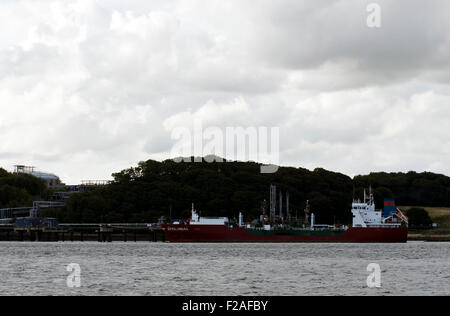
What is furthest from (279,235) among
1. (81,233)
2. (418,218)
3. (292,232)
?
(418,218)

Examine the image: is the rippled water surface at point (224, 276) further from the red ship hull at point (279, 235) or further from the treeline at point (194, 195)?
the treeline at point (194, 195)

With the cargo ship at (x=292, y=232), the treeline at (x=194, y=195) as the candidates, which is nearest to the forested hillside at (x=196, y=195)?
the treeline at (x=194, y=195)

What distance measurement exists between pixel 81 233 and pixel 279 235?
47529mm

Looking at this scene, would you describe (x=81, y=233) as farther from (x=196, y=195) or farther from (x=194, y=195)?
(x=196, y=195)

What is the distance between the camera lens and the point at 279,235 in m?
137

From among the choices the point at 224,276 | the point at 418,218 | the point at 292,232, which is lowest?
the point at 224,276

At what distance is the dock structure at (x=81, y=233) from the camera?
15612cm

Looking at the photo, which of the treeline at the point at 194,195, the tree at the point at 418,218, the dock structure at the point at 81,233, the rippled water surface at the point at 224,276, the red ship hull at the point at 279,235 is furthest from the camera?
the tree at the point at 418,218

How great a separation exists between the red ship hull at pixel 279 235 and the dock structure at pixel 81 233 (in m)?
19.3

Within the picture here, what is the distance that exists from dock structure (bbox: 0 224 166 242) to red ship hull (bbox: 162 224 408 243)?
1925 cm

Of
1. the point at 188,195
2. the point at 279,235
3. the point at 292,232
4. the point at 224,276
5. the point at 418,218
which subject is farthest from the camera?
the point at 418,218

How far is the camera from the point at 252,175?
194 meters
